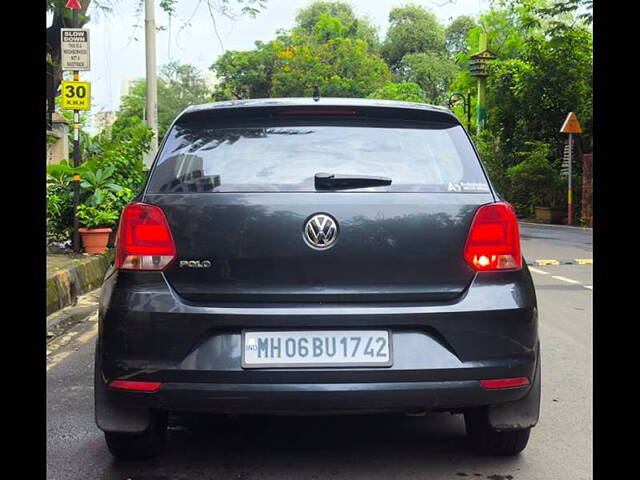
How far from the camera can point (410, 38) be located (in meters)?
84.2

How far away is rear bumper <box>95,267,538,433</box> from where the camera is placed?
3.42m

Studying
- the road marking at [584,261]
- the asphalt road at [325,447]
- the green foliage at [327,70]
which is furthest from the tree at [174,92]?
the asphalt road at [325,447]

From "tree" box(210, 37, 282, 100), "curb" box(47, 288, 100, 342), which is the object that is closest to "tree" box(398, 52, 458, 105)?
"tree" box(210, 37, 282, 100)

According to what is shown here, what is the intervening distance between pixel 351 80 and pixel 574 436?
5482cm

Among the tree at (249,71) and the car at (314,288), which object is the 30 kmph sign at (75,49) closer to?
the car at (314,288)

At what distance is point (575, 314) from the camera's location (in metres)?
8.64

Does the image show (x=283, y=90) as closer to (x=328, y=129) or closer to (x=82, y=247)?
(x=82, y=247)

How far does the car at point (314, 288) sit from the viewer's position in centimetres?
343

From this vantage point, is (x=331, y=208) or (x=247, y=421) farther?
(x=247, y=421)

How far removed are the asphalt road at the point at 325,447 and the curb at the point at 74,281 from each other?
9.48 feet

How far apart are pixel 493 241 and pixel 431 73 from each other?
73.1m

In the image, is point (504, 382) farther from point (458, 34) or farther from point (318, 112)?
point (458, 34)

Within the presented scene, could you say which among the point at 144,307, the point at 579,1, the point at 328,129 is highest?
the point at 579,1

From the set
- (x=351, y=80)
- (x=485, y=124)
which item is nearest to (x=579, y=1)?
(x=485, y=124)
